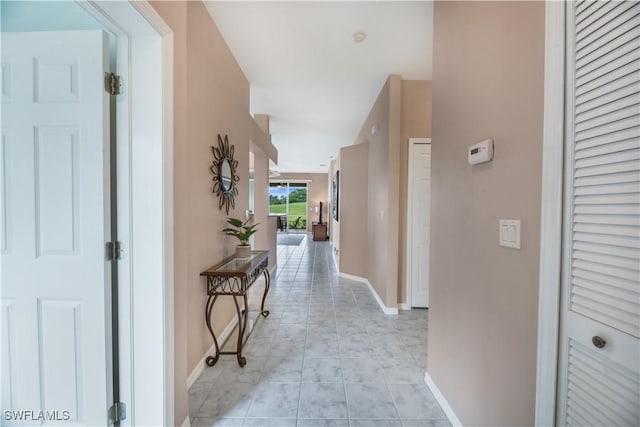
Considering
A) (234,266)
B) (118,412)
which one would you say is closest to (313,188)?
(234,266)

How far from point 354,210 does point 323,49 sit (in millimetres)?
2730

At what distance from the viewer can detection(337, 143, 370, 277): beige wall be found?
14.9 feet

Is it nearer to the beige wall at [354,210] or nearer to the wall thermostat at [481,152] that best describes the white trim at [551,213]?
the wall thermostat at [481,152]

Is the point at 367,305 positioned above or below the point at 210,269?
below

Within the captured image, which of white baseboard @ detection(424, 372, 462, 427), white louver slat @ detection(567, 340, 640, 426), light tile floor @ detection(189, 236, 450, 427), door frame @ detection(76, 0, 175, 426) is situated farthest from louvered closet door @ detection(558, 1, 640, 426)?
door frame @ detection(76, 0, 175, 426)

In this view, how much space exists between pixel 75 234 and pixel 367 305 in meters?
3.07

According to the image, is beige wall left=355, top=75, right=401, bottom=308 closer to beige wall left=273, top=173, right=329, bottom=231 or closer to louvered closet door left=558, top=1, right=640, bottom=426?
louvered closet door left=558, top=1, right=640, bottom=426

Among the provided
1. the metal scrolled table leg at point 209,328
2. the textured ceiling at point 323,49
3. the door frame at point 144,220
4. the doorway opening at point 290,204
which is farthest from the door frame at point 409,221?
the doorway opening at point 290,204

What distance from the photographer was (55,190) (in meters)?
1.20

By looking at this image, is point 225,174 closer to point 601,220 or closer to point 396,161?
point 396,161

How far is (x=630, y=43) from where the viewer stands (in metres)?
0.68

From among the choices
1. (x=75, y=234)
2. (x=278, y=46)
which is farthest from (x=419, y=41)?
(x=75, y=234)

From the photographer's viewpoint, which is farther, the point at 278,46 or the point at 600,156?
the point at 278,46

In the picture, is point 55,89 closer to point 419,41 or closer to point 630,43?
point 630,43
